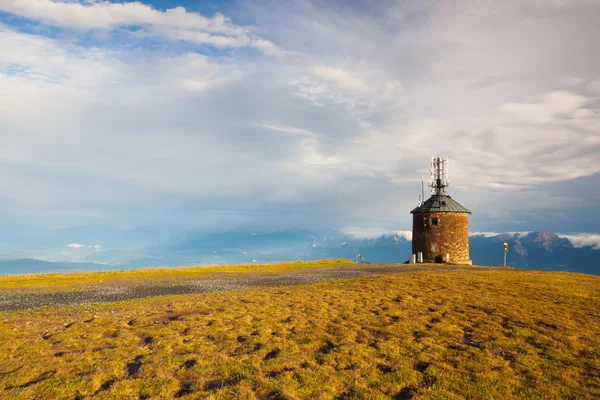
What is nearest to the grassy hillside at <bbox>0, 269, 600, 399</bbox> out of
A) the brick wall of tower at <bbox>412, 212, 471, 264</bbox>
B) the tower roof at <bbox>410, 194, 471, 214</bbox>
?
the brick wall of tower at <bbox>412, 212, 471, 264</bbox>

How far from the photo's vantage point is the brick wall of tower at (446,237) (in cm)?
5591

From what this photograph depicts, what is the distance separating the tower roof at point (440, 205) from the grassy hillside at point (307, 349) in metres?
39.1

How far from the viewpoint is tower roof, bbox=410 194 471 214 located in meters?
56.8

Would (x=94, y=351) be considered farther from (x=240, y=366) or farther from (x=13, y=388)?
(x=240, y=366)

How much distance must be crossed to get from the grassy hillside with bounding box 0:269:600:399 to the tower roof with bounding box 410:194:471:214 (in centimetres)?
3906

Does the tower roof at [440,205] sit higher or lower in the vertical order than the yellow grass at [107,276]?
higher

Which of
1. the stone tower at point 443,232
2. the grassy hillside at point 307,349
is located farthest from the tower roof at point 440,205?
the grassy hillside at point 307,349

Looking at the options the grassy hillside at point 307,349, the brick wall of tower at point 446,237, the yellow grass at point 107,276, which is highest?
the brick wall of tower at point 446,237

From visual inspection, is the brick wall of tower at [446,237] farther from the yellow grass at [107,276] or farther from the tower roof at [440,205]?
the yellow grass at [107,276]

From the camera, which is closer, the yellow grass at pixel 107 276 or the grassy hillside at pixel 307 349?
the grassy hillside at pixel 307 349

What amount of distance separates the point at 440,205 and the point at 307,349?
5189cm

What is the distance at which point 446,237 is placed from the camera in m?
56.2

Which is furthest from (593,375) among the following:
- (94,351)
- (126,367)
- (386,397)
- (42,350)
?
(42,350)

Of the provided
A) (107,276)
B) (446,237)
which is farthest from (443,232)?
(107,276)
